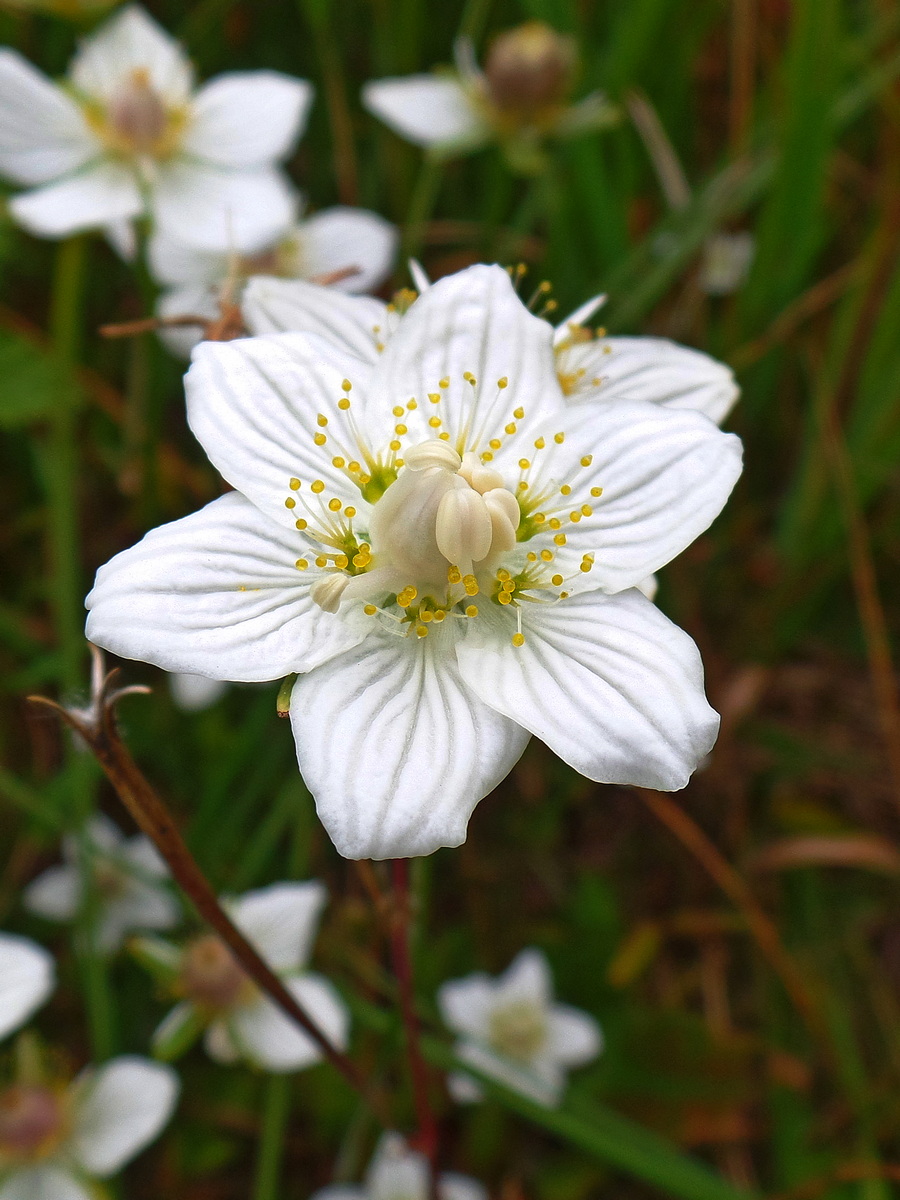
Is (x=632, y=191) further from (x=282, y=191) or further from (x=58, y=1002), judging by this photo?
(x=58, y=1002)

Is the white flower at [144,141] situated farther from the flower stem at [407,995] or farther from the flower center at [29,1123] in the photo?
the flower center at [29,1123]

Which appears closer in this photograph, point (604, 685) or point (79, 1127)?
point (604, 685)

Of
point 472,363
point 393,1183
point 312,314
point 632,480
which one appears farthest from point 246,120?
point 393,1183

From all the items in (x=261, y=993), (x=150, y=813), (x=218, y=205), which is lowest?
(x=261, y=993)

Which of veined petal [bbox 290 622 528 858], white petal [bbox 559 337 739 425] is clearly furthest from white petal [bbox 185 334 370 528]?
white petal [bbox 559 337 739 425]

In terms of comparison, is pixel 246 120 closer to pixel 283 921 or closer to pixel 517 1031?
pixel 283 921

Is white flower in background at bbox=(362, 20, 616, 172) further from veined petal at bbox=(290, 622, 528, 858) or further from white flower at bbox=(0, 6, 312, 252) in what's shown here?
veined petal at bbox=(290, 622, 528, 858)
